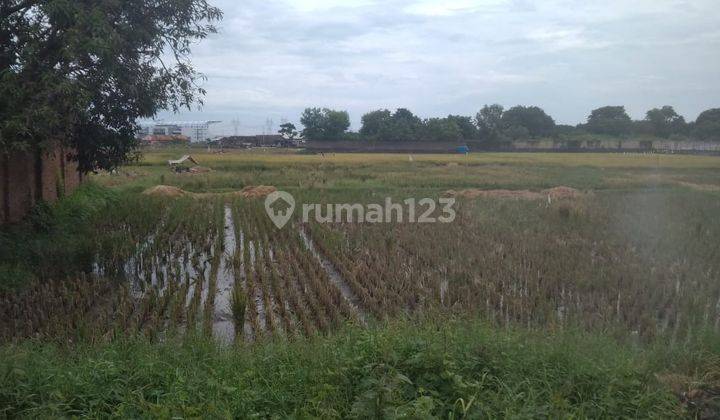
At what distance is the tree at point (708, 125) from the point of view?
808 inches

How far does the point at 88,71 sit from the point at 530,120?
4717 cm

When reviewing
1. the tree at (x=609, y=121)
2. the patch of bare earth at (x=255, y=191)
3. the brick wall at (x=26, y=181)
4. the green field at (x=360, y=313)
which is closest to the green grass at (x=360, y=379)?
the green field at (x=360, y=313)

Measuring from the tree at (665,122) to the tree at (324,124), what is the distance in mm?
21935

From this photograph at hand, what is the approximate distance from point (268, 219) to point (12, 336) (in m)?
8.95

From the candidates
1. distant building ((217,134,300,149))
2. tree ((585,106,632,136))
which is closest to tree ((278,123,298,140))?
distant building ((217,134,300,149))

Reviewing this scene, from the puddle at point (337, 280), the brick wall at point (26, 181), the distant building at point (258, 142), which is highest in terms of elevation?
the distant building at point (258, 142)

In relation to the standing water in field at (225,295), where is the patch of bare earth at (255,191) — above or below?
above

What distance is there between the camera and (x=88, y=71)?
312 inches

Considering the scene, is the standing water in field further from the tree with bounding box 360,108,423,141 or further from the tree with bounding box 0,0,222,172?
the tree with bounding box 360,108,423,141

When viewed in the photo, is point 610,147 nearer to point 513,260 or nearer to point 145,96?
point 513,260

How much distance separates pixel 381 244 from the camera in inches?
425

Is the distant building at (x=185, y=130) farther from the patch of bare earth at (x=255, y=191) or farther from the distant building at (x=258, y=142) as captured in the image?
the patch of bare earth at (x=255, y=191)

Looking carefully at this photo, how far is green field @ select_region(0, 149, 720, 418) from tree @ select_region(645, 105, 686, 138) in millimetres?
14026

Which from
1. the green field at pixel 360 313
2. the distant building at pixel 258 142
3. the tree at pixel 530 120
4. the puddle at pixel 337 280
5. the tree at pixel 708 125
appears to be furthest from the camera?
the tree at pixel 530 120
